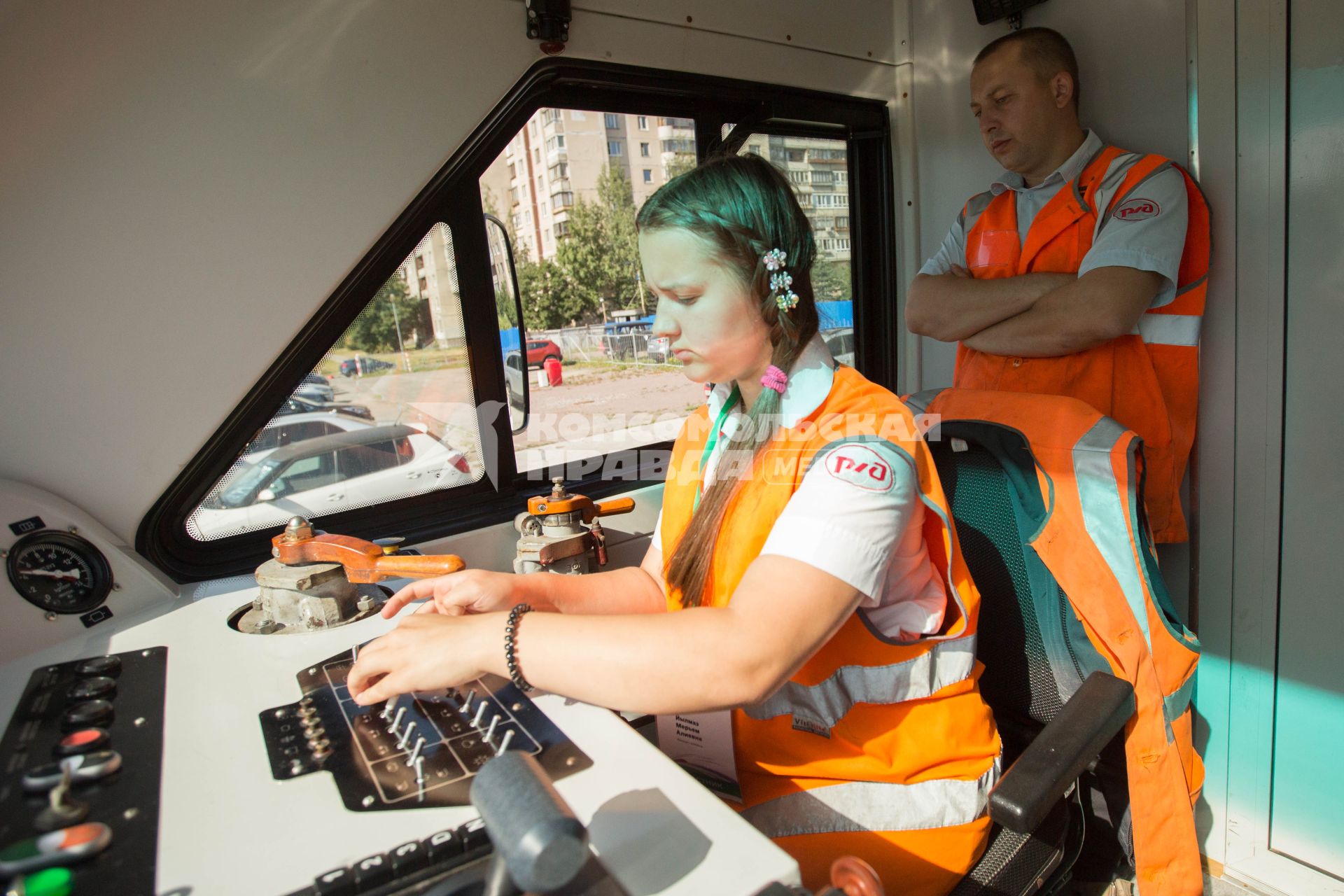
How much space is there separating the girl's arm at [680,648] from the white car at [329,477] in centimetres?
108

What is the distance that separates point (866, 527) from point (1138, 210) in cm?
123

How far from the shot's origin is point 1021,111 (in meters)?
1.92

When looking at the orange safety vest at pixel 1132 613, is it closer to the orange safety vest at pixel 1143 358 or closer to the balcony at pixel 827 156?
the orange safety vest at pixel 1143 358

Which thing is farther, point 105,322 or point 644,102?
point 644,102

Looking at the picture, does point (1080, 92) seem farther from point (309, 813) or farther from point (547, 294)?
point (309, 813)

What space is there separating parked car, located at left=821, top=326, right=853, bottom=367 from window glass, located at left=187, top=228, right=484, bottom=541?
49.2 inches

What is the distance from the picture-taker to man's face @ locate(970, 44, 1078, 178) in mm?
1911

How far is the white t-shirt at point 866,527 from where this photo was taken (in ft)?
3.04

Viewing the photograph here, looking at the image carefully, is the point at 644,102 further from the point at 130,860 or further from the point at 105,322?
the point at 130,860

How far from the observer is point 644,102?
2178 mm

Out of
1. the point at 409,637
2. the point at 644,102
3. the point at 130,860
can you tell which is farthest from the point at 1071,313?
the point at 130,860

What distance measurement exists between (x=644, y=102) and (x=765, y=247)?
4.10 ft

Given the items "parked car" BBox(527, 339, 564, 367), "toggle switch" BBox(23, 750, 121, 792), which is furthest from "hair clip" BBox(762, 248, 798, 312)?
"parked car" BBox(527, 339, 564, 367)

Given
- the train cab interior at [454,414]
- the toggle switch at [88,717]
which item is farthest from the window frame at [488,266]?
the toggle switch at [88,717]
